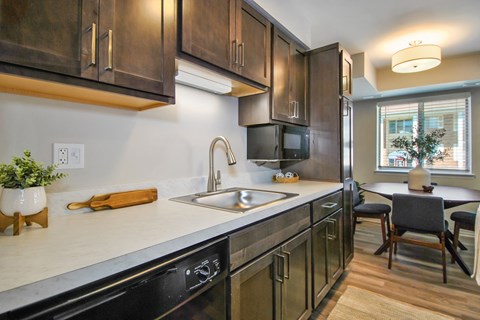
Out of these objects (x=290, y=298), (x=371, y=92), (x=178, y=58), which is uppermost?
(x=371, y=92)

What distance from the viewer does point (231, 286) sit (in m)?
1.00

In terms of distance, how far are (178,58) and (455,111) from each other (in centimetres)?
463

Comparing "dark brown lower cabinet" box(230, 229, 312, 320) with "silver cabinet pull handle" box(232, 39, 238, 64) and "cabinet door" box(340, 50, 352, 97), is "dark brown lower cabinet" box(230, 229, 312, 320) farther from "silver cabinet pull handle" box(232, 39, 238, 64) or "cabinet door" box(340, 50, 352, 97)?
"cabinet door" box(340, 50, 352, 97)

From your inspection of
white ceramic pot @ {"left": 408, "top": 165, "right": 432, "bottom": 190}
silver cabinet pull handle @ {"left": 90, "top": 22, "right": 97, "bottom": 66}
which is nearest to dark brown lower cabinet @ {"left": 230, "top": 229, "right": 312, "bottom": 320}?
silver cabinet pull handle @ {"left": 90, "top": 22, "right": 97, "bottom": 66}

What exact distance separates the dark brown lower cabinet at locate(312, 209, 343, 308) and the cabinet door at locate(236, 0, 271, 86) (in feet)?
3.84

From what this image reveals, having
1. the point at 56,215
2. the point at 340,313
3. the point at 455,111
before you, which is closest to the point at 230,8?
the point at 56,215

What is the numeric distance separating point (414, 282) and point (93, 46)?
307 centimetres

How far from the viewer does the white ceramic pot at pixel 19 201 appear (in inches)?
31.9

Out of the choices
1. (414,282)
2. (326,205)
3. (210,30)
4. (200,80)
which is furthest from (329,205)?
(210,30)

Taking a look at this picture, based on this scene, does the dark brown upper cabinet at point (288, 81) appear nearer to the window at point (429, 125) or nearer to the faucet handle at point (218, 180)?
the faucet handle at point (218, 180)

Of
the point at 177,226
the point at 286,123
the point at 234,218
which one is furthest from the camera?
the point at 286,123

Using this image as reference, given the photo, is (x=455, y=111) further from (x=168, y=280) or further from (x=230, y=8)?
(x=168, y=280)

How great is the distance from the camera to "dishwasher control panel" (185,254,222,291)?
813 mm

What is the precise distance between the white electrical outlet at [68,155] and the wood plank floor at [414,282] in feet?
6.14
